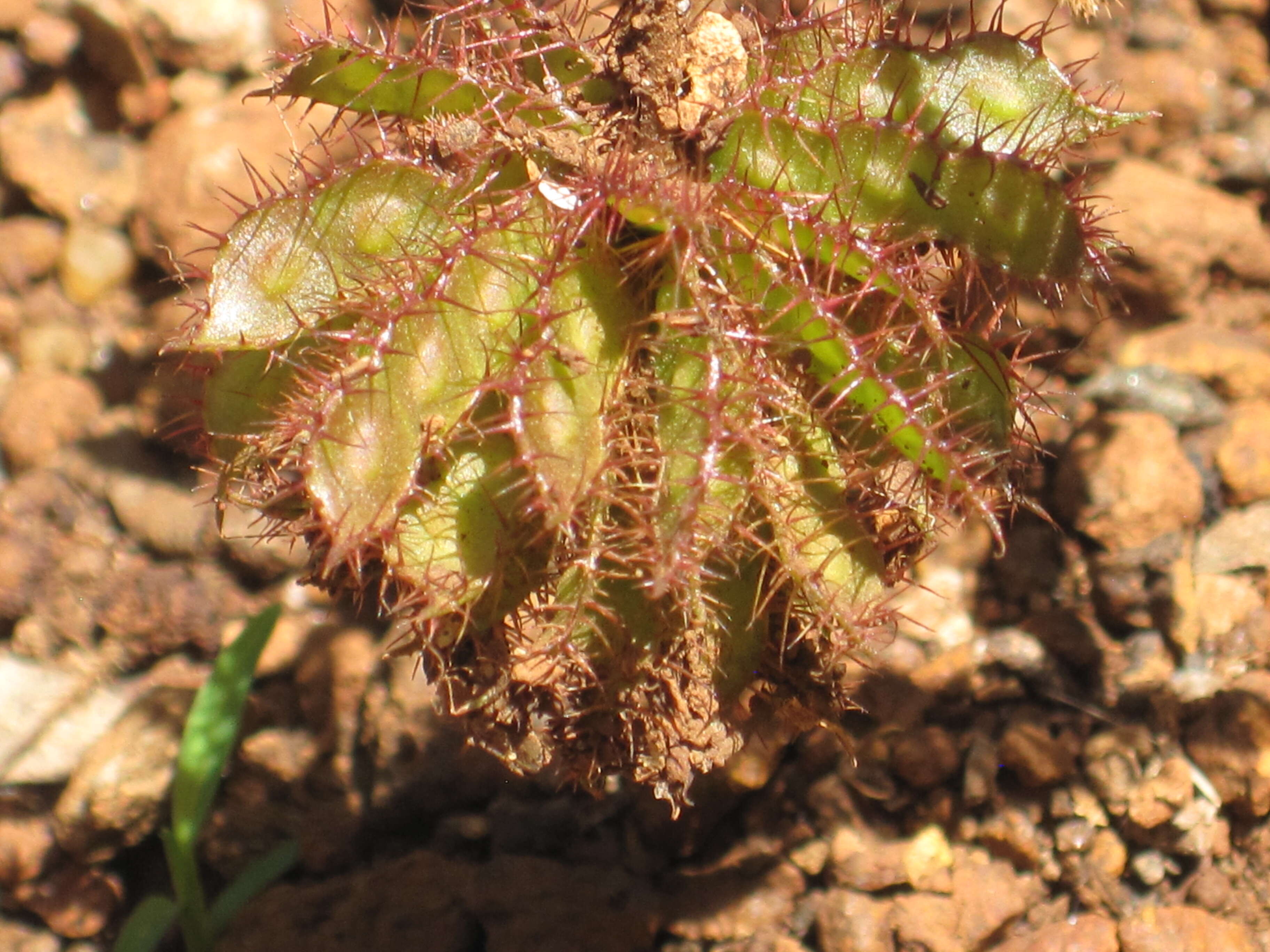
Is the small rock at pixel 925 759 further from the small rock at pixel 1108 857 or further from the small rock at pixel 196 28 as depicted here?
the small rock at pixel 196 28

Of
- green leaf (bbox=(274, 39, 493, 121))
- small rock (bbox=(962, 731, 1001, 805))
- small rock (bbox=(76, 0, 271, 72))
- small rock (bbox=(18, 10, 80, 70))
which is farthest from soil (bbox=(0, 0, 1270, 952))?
small rock (bbox=(18, 10, 80, 70))

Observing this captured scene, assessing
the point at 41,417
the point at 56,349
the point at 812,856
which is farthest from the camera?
the point at 56,349

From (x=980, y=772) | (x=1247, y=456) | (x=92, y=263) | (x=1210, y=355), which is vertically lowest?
(x=980, y=772)

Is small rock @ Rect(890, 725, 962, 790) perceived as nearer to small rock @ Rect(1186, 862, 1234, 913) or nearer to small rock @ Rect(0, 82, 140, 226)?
small rock @ Rect(1186, 862, 1234, 913)

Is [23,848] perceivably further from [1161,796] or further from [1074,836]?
[1161,796]

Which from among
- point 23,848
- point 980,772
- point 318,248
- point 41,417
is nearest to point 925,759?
point 980,772

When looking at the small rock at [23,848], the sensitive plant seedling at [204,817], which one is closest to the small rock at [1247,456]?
the sensitive plant seedling at [204,817]
